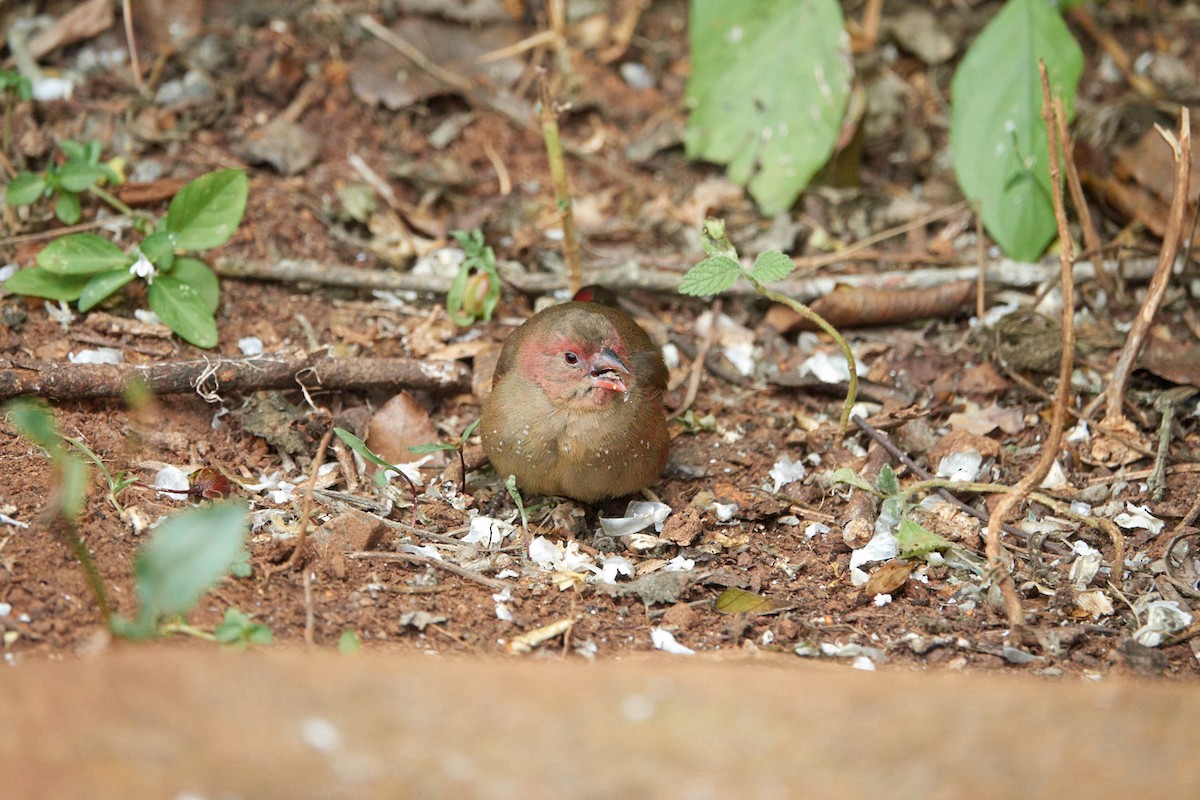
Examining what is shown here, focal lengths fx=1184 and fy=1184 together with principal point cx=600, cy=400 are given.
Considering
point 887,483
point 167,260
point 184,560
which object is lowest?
point 887,483

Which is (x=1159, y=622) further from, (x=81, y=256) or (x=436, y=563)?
(x=81, y=256)

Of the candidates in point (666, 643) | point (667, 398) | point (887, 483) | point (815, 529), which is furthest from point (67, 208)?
point (887, 483)

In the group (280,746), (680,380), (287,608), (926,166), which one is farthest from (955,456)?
(280,746)

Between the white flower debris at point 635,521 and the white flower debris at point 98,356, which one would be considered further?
the white flower debris at point 98,356

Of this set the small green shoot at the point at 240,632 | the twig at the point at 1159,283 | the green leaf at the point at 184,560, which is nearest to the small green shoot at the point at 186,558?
the green leaf at the point at 184,560

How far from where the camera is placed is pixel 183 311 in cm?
430

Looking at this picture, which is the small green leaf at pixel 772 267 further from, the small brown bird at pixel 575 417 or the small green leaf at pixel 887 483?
the small green leaf at pixel 887 483

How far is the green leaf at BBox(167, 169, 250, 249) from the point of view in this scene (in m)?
4.27

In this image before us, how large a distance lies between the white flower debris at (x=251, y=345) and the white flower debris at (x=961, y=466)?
8.42ft

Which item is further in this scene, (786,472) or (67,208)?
(67,208)

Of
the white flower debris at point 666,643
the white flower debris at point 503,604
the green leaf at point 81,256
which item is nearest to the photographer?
the white flower debris at point 666,643

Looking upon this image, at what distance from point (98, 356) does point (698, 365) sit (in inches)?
89.6

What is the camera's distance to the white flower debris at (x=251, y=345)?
4484mm

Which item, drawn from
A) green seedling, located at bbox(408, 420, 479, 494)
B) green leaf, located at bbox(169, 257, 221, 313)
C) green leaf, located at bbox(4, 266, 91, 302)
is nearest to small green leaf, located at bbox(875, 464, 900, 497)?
green seedling, located at bbox(408, 420, 479, 494)
